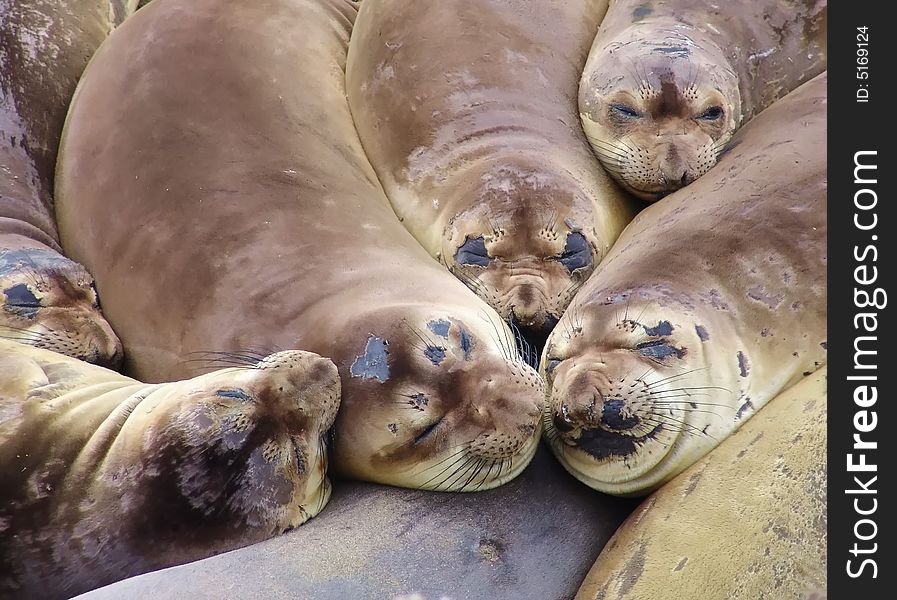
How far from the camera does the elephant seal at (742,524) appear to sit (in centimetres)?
217

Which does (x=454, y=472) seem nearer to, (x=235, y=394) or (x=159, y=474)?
(x=235, y=394)

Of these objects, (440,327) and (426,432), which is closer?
(426,432)

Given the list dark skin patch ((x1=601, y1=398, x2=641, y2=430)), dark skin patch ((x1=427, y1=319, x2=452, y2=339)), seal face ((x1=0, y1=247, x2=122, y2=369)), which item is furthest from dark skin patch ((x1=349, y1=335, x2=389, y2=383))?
seal face ((x1=0, y1=247, x2=122, y2=369))

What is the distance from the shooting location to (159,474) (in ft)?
7.38

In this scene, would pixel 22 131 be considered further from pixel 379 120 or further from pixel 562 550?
pixel 562 550

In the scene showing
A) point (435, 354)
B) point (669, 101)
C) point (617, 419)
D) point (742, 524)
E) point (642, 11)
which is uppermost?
point (642, 11)

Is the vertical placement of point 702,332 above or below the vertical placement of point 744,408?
above

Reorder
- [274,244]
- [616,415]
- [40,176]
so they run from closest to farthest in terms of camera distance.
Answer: [616,415]
[274,244]
[40,176]

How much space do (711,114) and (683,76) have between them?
0.46 ft

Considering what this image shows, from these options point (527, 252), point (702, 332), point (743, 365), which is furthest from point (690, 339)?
point (527, 252)

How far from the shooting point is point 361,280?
285 centimetres

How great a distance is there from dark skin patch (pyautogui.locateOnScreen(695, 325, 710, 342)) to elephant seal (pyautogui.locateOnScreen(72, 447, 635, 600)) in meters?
0.45

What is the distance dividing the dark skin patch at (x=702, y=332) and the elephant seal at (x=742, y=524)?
213 millimetres
